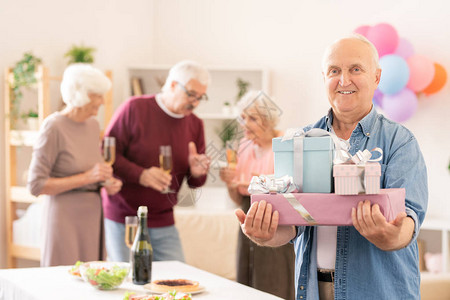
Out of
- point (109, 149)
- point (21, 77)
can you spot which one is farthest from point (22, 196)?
point (109, 149)

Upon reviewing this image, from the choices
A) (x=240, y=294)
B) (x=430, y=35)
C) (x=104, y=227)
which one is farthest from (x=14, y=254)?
(x=430, y=35)

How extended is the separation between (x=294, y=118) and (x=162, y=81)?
1208 millimetres

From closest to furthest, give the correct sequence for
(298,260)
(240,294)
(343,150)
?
1. (343,150)
2. (298,260)
3. (240,294)

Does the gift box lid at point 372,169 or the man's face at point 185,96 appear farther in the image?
the man's face at point 185,96

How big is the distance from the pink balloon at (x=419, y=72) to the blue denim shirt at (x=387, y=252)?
2.61m

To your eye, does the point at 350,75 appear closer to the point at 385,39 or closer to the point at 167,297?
the point at 167,297

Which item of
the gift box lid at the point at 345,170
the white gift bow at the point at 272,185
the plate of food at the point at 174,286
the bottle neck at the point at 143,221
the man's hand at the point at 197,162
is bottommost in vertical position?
the plate of food at the point at 174,286

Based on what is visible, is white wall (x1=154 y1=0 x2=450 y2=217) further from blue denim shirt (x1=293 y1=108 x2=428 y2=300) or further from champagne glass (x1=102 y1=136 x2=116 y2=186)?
blue denim shirt (x1=293 y1=108 x2=428 y2=300)

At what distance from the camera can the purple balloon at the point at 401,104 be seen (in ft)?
13.2

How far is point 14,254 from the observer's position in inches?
181

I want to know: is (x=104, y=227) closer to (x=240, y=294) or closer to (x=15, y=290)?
(x=15, y=290)

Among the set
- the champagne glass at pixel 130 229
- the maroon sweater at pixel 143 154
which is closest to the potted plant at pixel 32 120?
the maroon sweater at pixel 143 154

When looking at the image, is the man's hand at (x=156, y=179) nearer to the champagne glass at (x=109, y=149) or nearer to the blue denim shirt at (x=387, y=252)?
the champagne glass at (x=109, y=149)

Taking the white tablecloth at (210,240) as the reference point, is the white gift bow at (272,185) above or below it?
above
